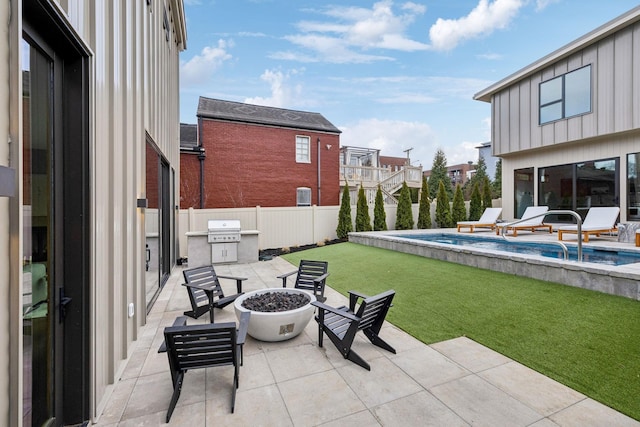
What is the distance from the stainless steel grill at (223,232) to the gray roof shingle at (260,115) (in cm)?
749

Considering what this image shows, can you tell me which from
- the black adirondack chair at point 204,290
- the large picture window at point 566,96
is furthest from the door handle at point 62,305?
the large picture window at point 566,96

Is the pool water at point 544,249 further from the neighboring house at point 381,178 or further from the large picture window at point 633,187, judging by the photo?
the neighboring house at point 381,178

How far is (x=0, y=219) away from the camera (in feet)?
4.37

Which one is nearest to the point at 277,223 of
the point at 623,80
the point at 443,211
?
the point at 443,211

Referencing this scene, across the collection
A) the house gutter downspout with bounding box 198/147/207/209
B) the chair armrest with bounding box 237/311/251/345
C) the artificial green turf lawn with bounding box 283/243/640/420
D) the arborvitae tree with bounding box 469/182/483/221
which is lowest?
the artificial green turf lawn with bounding box 283/243/640/420

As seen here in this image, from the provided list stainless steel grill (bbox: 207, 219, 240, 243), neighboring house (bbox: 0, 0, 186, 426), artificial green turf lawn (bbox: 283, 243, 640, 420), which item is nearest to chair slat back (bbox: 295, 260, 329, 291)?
artificial green turf lawn (bbox: 283, 243, 640, 420)

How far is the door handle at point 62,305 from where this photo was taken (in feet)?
7.08

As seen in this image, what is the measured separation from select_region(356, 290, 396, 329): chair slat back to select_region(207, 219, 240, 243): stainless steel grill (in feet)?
20.2

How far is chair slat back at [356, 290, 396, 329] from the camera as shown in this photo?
3060mm

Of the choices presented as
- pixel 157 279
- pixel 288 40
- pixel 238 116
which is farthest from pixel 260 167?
pixel 157 279

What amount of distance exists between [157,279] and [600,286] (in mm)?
7531

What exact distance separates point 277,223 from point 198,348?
8922 millimetres

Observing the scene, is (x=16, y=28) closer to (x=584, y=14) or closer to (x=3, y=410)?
(x=3, y=410)

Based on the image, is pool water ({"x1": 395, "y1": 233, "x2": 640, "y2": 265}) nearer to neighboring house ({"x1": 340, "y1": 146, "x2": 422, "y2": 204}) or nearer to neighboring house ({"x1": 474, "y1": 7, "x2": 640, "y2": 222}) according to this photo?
neighboring house ({"x1": 474, "y1": 7, "x2": 640, "y2": 222})
